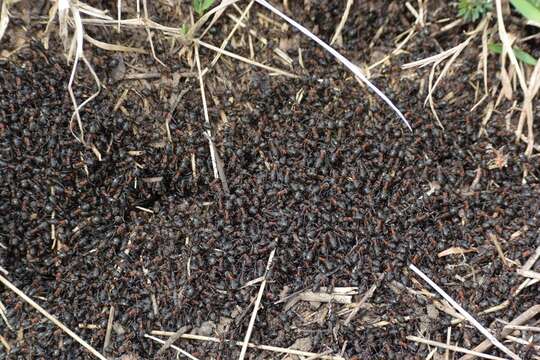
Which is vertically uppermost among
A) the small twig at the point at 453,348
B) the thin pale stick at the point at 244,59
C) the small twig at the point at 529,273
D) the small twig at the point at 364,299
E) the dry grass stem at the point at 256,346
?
the thin pale stick at the point at 244,59

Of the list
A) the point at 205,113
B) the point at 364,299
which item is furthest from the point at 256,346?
the point at 205,113

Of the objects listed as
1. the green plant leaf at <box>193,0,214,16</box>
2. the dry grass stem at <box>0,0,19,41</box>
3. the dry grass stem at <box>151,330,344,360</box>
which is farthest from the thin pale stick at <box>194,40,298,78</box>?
the dry grass stem at <box>151,330,344,360</box>

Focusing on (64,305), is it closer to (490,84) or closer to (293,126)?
(293,126)

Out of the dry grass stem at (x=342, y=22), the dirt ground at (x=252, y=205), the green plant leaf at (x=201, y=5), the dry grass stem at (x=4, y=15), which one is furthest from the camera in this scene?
the dry grass stem at (x=342, y=22)

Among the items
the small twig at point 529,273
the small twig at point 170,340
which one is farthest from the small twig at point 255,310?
the small twig at point 529,273

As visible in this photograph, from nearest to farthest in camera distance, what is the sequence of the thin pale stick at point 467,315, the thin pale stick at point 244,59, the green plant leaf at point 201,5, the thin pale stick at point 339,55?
the thin pale stick at point 467,315 → the thin pale stick at point 339,55 → the green plant leaf at point 201,5 → the thin pale stick at point 244,59

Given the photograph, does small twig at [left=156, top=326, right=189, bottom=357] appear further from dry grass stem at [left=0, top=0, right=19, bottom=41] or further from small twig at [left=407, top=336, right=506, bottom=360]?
dry grass stem at [left=0, top=0, right=19, bottom=41]

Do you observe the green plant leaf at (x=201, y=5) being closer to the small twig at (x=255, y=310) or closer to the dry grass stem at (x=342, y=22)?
the dry grass stem at (x=342, y=22)
